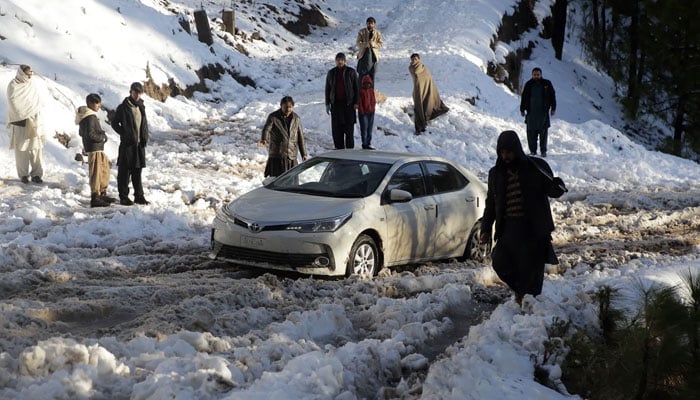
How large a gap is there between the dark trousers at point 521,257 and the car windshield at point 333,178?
8.71 ft

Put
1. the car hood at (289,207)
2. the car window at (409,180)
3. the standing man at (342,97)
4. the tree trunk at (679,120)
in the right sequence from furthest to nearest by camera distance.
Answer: the tree trunk at (679,120) → the standing man at (342,97) → the car window at (409,180) → the car hood at (289,207)

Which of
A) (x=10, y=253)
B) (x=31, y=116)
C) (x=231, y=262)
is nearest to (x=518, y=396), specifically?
(x=231, y=262)

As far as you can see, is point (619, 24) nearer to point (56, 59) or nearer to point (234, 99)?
point (234, 99)

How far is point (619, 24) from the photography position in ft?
125

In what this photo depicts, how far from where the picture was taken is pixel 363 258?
31.1 ft

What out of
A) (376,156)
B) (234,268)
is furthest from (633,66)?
(234,268)

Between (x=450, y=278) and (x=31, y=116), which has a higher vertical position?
(x=31, y=116)

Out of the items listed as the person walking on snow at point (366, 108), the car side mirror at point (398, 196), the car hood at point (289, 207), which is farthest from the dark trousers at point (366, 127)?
the car side mirror at point (398, 196)

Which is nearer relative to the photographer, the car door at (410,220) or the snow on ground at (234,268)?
the snow on ground at (234,268)

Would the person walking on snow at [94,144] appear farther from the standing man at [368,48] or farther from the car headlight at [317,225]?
the standing man at [368,48]

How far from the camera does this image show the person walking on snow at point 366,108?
18.0 metres

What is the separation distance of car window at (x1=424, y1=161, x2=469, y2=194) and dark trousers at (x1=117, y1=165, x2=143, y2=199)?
4.93 metres

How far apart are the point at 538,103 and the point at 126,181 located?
10407mm

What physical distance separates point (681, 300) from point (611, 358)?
0.77 m
